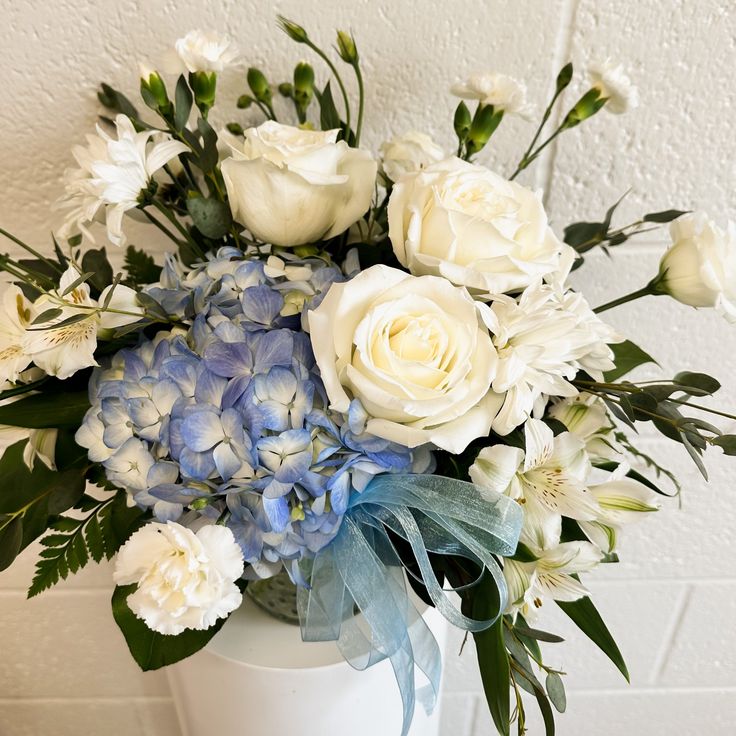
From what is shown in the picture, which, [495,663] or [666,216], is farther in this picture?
[666,216]

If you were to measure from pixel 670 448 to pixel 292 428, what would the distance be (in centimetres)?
56

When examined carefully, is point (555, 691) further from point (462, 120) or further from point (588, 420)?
point (462, 120)

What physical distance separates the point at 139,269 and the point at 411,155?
0.25 meters

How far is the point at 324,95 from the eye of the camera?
1.90ft

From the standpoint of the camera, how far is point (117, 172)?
0.46 metres

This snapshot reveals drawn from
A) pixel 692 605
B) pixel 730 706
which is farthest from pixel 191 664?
pixel 730 706

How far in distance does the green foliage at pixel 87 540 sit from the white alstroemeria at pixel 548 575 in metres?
0.27

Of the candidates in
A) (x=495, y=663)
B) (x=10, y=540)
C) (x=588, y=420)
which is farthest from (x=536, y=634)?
(x=10, y=540)

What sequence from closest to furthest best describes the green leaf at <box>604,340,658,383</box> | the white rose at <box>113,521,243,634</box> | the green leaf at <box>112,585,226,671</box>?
the white rose at <box>113,521,243,634</box> → the green leaf at <box>112,585,226,671</box> → the green leaf at <box>604,340,658,383</box>

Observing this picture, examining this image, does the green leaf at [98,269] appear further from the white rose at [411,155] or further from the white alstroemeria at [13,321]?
the white rose at [411,155]

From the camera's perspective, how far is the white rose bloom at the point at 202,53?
505mm

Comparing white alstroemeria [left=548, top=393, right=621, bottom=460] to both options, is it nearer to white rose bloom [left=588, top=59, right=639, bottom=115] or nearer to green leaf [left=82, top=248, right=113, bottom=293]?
white rose bloom [left=588, top=59, right=639, bottom=115]

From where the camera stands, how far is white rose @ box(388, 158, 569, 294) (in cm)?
43

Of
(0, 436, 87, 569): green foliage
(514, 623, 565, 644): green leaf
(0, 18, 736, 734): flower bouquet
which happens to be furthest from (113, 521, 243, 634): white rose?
(514, 623, 565, 644): green leaf
